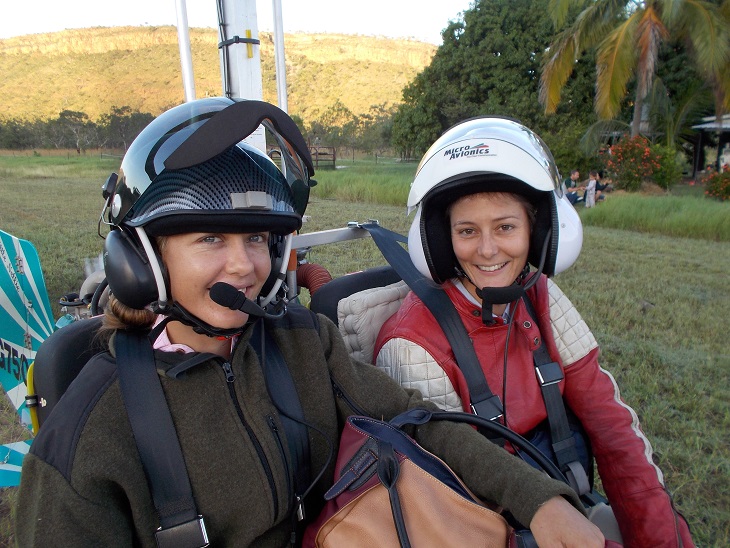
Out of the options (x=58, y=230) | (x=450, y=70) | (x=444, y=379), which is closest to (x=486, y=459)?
(x=444, y=379)

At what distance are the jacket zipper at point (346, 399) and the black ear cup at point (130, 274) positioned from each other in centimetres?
50

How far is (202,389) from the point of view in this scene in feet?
3.77

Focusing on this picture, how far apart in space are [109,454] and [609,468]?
1.38 meters

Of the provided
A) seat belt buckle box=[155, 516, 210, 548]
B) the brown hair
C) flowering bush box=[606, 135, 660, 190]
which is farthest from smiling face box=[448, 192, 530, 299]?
flowering bush box=[606, 135, 660, 190]

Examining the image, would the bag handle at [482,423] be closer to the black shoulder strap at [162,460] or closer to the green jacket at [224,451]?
the green jacket at [224,451]

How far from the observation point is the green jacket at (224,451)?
97cm

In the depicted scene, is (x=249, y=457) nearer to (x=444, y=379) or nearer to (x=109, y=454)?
(x=109, y=454)

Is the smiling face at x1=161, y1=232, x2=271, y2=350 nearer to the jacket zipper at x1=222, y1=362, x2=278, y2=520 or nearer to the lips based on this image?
the jacket zipper at x1=222, y1=362, x2=278, y2=520

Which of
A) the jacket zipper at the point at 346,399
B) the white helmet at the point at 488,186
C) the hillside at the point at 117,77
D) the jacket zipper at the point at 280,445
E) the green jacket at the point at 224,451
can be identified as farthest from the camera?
the hillside at the point at 117,77

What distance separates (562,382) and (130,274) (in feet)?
4.28

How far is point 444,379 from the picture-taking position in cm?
153

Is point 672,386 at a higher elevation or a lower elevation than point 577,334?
lower

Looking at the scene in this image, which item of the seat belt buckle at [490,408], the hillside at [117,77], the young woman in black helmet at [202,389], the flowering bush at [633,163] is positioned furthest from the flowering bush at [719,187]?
the young woman in black helmet at [202,389]

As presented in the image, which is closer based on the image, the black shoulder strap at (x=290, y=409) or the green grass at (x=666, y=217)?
the black shoulder strap at (x=290, y=409)
